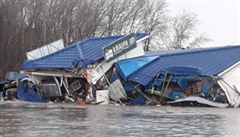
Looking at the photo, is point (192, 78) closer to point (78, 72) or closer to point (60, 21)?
point (78, 72)

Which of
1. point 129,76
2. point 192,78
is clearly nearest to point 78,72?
point 129,76

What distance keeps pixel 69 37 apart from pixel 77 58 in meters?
38.5

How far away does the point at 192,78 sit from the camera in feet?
114

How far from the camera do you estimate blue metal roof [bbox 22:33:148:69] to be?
125 feet

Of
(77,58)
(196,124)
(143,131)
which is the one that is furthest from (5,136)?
(77,58)

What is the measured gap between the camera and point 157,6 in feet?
330

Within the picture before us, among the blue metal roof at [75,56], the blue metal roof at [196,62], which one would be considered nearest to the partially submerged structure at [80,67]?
the blue metal roof at [75,56]

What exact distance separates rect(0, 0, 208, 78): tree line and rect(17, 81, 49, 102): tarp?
28.8m

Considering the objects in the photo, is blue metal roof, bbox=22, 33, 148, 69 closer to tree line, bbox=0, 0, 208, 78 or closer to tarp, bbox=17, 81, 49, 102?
tarp, bbox=17, 81, 49, 102

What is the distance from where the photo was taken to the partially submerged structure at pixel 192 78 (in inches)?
1361

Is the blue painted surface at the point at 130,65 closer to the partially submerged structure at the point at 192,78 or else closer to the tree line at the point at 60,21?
the partially submerged structure at the point at 192,78

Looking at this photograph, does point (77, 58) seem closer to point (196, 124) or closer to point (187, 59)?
point (187, 59)

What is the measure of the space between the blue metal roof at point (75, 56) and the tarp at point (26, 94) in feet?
4.44

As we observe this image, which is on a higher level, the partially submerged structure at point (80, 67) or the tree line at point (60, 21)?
the tree line at point (60, 21)
